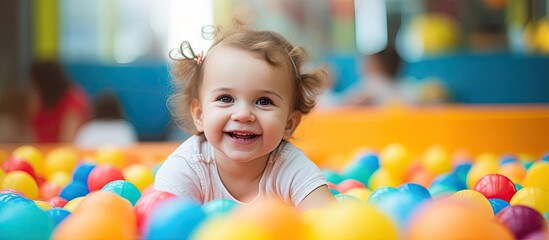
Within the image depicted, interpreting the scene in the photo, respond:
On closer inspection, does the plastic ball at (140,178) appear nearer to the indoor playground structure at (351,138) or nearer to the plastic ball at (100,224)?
the indoor playground structure at (351,138)

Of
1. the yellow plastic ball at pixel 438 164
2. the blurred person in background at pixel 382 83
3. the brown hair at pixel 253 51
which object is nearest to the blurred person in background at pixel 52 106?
the blurred person in background at pixel 382 83

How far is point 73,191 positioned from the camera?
1.74 metres

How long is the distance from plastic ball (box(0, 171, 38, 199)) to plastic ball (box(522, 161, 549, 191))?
1.25m

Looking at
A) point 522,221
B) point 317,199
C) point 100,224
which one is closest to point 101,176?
point 317,199

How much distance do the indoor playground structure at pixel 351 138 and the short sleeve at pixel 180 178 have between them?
0.30ft

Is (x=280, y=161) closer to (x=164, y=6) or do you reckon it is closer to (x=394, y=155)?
(x=394, y=155)

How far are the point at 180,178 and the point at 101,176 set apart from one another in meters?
0.37

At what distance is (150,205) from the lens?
1.17m

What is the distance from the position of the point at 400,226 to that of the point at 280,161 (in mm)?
588

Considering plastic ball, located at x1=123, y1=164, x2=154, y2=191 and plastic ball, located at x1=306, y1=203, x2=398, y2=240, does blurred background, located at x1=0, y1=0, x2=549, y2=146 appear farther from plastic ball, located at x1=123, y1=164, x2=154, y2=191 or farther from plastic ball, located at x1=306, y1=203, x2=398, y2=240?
plastic ball, located at x1=306, y1=203, x2=398, y2=240

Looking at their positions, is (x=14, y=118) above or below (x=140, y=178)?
below

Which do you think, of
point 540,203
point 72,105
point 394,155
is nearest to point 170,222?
point 540,203

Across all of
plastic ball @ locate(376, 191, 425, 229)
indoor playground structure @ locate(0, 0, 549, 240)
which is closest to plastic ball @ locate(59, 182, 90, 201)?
indoor playground structure @ locate(0, 0, 549, 240)

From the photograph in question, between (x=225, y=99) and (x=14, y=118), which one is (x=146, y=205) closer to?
(x=225, y=99)
